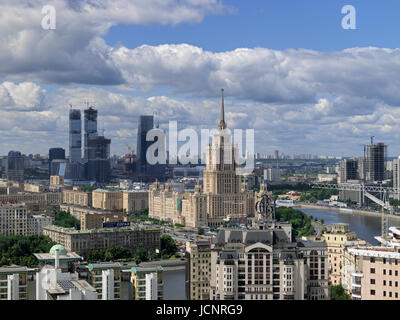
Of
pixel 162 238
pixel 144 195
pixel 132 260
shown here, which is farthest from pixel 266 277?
pixel 144 195

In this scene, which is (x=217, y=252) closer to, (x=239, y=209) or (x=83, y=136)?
(x=239, y=209)

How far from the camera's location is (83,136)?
73812mm

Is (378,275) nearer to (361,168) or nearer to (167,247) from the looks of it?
(167,247)

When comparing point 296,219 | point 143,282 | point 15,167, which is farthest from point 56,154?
point 143,282

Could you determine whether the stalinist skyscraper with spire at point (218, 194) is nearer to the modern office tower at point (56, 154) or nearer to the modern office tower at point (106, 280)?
the modern office tower at point (106, 280)

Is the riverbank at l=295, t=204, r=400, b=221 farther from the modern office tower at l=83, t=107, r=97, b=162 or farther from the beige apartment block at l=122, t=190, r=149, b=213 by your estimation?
the modern office tower at l=83, t=107, r=97, b=162

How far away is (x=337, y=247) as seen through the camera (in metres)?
18.0

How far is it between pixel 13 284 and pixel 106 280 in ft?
6.25

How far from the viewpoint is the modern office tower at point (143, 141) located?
6938 cm

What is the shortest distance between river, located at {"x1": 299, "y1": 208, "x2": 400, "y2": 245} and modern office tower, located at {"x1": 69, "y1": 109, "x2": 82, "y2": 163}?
109ft

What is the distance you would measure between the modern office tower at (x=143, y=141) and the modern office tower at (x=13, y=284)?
56.1 meters

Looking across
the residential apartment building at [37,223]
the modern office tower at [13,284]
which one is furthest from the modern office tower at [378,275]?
the residential apartment building at [37,223]
